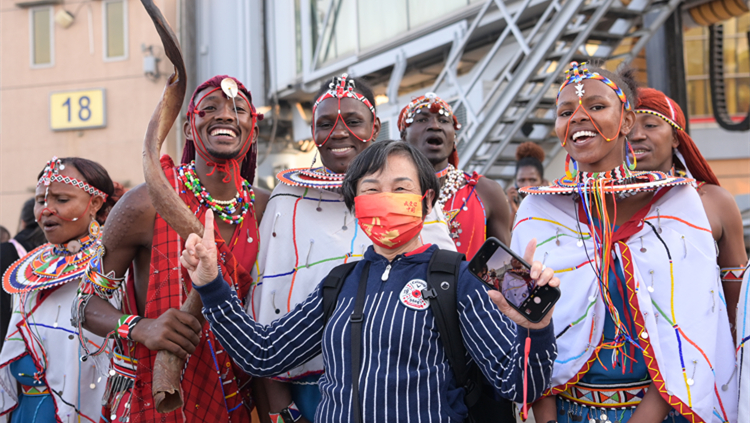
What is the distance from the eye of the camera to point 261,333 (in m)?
2.09

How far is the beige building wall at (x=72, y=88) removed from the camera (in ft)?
34.3

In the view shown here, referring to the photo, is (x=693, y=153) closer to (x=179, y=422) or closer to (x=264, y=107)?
(x=179, y=422)

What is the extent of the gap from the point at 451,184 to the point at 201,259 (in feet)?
6.10

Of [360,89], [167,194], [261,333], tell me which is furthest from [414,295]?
[360,89]

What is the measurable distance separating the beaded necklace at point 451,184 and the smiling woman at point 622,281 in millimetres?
1081

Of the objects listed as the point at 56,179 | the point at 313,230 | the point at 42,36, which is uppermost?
the point at 42,36

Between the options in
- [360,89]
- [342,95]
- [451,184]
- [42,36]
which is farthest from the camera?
[42,36]

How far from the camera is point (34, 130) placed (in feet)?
35.7

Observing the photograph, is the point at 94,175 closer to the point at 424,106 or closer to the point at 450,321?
the point at 424,106

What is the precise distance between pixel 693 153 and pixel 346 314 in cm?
187

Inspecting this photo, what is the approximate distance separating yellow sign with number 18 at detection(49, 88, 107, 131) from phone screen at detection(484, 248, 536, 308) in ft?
33.8

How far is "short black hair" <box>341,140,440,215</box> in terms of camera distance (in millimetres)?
2029

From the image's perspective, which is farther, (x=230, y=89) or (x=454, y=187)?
(x=454, y=187)

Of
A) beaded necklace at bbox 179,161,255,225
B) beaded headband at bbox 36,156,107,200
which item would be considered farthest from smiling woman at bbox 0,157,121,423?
beaded necklace at bbox 179,161,255,225
